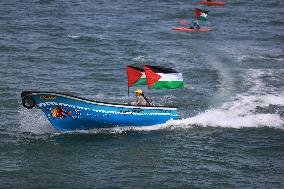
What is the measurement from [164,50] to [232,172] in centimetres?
2878

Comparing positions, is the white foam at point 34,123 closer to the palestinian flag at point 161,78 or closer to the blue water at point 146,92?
the blue water at point 146,92

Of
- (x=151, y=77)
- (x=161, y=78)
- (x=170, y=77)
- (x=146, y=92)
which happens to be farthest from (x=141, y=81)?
(x=146, y=92)

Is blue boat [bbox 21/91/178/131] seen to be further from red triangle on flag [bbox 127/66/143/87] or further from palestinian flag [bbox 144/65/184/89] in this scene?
→ red triangle on flag [bbox 127/66/143/87]

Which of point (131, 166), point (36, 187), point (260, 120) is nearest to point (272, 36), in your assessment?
point (260, 120)

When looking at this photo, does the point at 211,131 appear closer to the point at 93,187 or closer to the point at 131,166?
the point at 131,166

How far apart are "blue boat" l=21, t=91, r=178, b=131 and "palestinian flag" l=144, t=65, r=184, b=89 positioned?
1.46 metres

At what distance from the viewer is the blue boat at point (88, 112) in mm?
35656

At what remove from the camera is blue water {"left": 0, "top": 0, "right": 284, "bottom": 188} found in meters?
32.5

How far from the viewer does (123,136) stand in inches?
1463

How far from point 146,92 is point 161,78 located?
8.71 metres

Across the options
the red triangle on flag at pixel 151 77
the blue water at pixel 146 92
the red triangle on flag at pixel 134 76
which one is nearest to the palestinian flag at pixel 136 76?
the red triangle on flag at pixel 134 76

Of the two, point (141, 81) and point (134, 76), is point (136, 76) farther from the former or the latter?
point (141, 81)

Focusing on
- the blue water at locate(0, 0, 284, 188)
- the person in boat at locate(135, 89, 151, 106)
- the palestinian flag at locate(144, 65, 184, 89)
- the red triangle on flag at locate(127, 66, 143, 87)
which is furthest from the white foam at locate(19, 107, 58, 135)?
the palestinian flag at locate(144, 65, 184, 89)

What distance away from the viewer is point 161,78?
1480 inches
